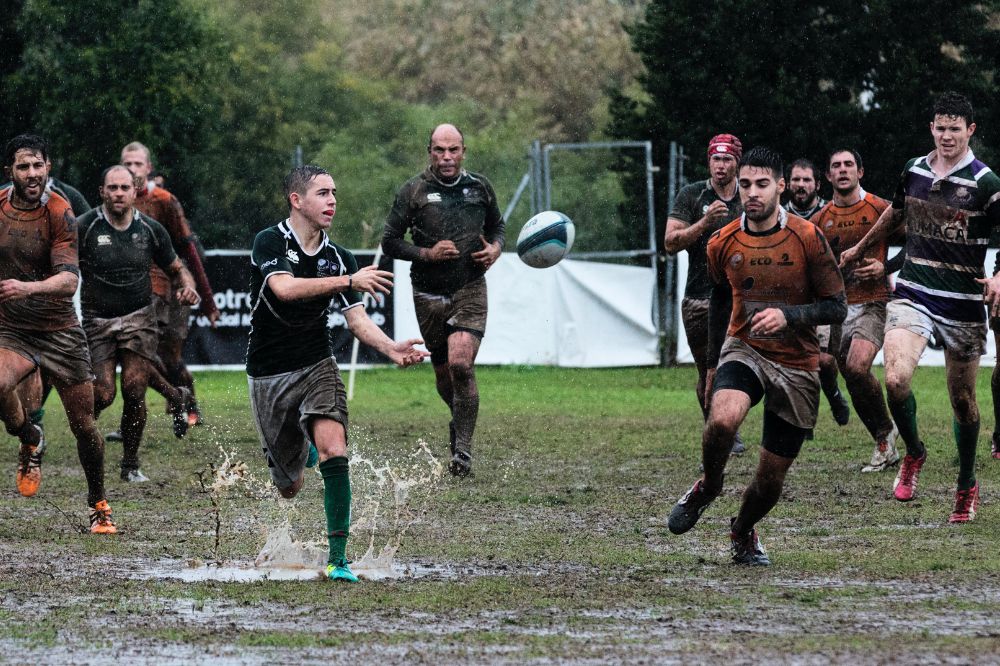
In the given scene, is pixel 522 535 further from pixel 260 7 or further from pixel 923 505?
pixel 260 7

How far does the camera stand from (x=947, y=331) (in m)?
9.79

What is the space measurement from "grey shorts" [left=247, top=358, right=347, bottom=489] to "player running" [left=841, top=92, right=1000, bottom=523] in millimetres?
3477

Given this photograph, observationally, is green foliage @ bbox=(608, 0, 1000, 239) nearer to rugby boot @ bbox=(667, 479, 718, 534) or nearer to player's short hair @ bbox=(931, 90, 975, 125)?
player's short hair @ bbox=(931, 90, 975, 125)

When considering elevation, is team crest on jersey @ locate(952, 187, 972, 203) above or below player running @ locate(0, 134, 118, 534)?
above

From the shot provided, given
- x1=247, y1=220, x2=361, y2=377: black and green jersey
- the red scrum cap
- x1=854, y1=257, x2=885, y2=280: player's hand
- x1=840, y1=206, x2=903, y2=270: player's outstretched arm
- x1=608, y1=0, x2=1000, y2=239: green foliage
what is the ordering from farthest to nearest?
1. x1=608, y1=0, x2=1000, y2=239: green foliage
2. the red scrum cap
3. x1=854, y1=257, x2=885, y2=280: player's hand
4. x1=840, y1=206, x2=903, y2=270: player's outstretched arm
5. x1=247, y1=220, x2=361, y2=377: black and green jersey

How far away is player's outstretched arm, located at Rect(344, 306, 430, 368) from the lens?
7906 millimetres

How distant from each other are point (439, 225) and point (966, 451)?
4.40 meters

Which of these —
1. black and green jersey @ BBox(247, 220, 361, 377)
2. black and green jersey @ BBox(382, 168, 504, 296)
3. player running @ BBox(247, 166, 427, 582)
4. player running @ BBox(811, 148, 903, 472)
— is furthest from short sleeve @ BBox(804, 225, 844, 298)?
black and green jersey @ BBox(382, 168, 504, 296)

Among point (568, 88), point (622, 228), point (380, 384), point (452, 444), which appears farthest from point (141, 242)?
point (568, 88)

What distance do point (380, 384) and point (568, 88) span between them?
42482 mm

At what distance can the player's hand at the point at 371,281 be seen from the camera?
299 inches

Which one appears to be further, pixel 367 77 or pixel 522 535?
pixel 367 77

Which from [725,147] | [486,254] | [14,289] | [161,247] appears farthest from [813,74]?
[14,289]

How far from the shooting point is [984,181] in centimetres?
966
